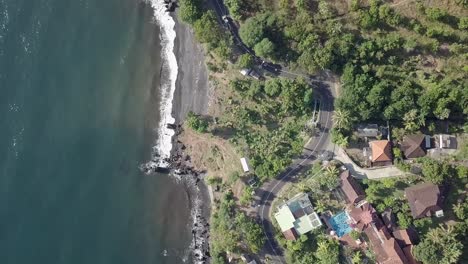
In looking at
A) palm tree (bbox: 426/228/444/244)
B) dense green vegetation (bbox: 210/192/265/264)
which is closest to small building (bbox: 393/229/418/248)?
palm tree (bbox: 426/228/444/244)

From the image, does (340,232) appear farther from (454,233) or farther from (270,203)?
(454,233)

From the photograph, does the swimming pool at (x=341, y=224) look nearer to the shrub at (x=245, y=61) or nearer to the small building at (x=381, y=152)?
the small building at (x=381, y=152)

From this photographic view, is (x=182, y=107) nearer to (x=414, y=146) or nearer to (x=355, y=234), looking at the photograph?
(x=355, y=234)

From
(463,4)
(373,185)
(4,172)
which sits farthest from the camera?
(4,172)

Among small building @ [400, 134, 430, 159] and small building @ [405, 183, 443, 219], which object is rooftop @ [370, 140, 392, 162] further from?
small building @ [405, 183, 443, 219]

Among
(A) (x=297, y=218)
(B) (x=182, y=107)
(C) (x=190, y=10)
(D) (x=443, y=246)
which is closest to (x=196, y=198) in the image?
(B) (x=182, y=107)

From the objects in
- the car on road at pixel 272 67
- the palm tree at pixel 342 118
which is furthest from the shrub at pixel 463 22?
the car on road at pixel 272 67

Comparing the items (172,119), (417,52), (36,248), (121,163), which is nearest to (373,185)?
(417,52)
